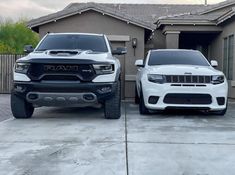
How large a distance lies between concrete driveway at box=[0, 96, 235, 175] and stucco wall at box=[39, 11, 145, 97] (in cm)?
577

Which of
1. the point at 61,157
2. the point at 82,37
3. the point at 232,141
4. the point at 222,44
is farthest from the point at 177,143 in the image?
the point at 222,44

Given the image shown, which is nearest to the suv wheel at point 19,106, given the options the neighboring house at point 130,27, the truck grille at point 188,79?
the truck grille at point 188,79

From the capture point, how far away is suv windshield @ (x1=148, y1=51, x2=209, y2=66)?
10.3 m

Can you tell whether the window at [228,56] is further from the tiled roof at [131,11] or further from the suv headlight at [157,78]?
the suv headlight at [157,78]

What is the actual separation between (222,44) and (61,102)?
948 centimetres

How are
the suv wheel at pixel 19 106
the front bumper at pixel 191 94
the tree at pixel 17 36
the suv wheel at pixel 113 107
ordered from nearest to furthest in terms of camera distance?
the suv wheel at pixel 113 107, the suv wheel at pixel 19 106, the front bumper at pixel 191 94, the tree at pixel 17 36

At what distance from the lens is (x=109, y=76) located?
816 cm

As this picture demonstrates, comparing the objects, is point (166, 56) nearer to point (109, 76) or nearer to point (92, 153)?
point (109, 76)

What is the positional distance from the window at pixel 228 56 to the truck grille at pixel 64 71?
311 inches

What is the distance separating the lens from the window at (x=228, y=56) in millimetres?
14391

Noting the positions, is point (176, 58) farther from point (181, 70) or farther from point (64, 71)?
point (64, 71)

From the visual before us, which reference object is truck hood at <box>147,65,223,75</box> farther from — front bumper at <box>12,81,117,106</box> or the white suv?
front bumper at <box>12,81,117,106</box>

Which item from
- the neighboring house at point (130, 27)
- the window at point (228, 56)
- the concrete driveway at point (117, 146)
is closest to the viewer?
the concrete driveway at point (117, 146)

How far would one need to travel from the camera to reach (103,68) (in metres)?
8.13
